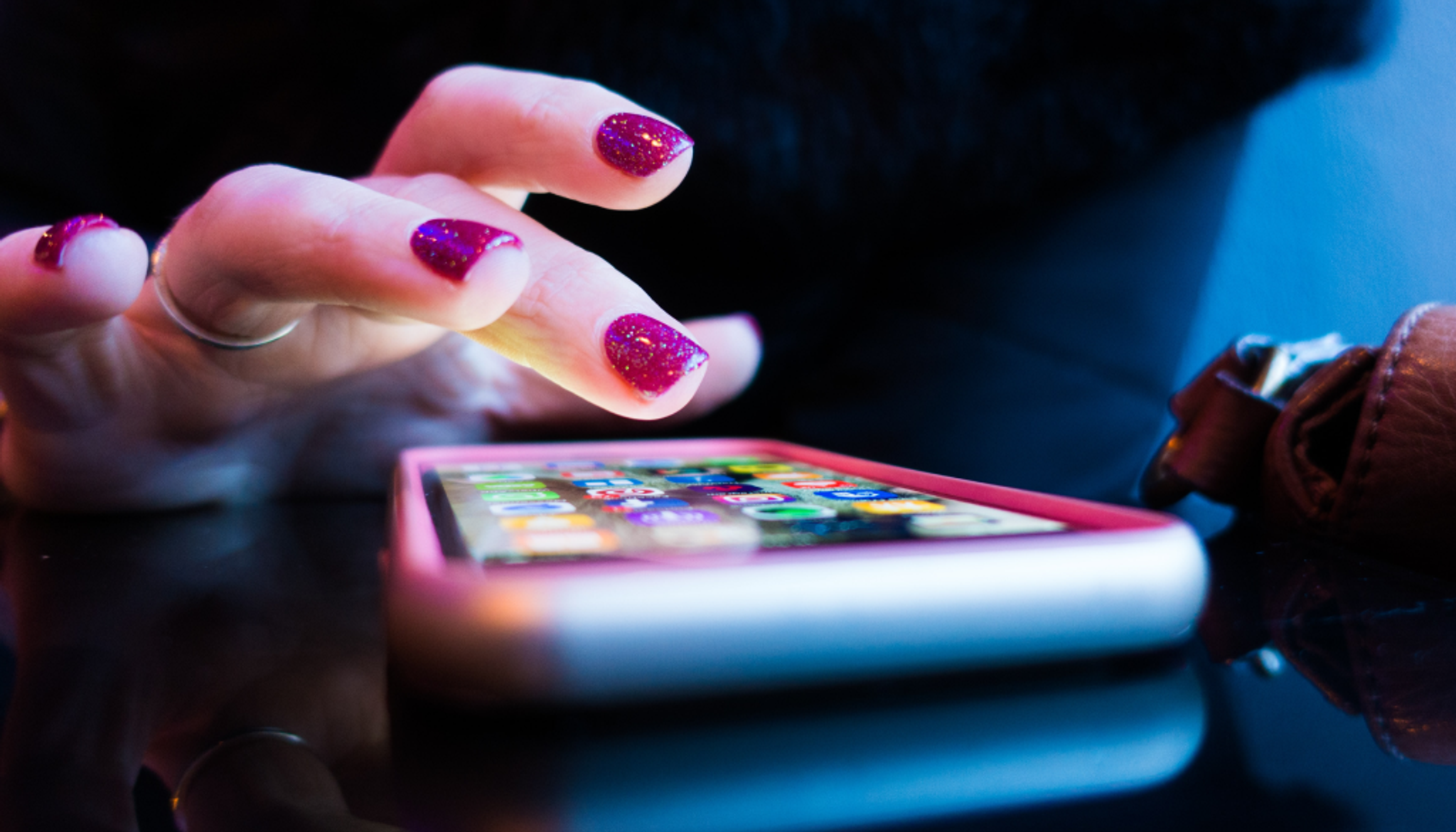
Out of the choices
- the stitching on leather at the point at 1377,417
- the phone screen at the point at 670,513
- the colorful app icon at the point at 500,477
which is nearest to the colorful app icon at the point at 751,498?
the phone screen at the point at 670,513

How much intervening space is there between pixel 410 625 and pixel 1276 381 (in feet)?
1.49

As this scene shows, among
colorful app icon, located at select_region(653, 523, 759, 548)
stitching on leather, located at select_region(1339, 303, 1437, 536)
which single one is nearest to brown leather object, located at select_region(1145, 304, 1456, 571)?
stitching on leather, located at select_region(1339, 303, 1437, 536)

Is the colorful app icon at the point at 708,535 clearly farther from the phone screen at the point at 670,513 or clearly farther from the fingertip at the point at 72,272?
the fingertip at the point at 72,272

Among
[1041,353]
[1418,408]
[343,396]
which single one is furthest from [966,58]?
[343,396]

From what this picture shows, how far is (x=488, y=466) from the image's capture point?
415 mm

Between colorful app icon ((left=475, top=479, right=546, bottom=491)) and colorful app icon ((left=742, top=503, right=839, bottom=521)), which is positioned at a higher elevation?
colorful app icon ((left=742, top=503, right=839, bottom=521))

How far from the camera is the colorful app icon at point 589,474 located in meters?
0.38

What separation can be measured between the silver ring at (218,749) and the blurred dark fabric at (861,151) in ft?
1.39

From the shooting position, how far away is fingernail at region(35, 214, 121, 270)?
0.33 meters

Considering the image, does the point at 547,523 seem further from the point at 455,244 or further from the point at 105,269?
the point at 105,269

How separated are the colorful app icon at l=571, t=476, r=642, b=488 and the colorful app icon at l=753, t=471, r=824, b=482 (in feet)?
0.20

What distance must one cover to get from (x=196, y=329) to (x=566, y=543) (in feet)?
0.99

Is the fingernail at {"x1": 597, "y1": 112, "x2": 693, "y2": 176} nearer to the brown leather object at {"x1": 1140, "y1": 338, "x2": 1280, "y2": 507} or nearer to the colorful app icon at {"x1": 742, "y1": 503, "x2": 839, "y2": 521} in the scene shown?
the colorful app icon at {"x1": 742, "y1": 503, "x2": 839, "y2": 521}

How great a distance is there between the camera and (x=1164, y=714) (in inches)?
7.9
